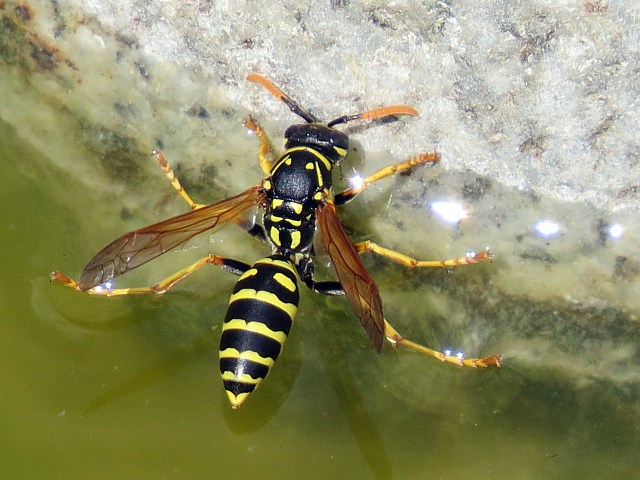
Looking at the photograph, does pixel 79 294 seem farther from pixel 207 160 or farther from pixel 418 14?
pixel 418 14

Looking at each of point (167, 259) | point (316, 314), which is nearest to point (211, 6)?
point (167, 259)

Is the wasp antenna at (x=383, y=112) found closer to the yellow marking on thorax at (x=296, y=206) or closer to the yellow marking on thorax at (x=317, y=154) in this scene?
the yellow marking on thorax at (x=317, y=154)

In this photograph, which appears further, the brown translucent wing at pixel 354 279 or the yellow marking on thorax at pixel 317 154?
the yellow marking on thorax at pixel 317 154

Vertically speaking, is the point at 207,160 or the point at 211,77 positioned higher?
the point at 211,77

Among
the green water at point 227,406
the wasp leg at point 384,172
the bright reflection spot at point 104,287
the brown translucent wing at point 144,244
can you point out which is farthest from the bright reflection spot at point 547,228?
the bright reflection spot at point 104,287

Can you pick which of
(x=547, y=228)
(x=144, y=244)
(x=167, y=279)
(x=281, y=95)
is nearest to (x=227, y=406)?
(x=167, y=279)

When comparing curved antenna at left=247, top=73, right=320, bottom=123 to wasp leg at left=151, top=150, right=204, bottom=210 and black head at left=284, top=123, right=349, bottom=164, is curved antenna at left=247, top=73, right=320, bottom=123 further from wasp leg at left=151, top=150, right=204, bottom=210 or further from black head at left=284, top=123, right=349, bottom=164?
wasp leg at left=151, top=150, right=204, bottom=210
